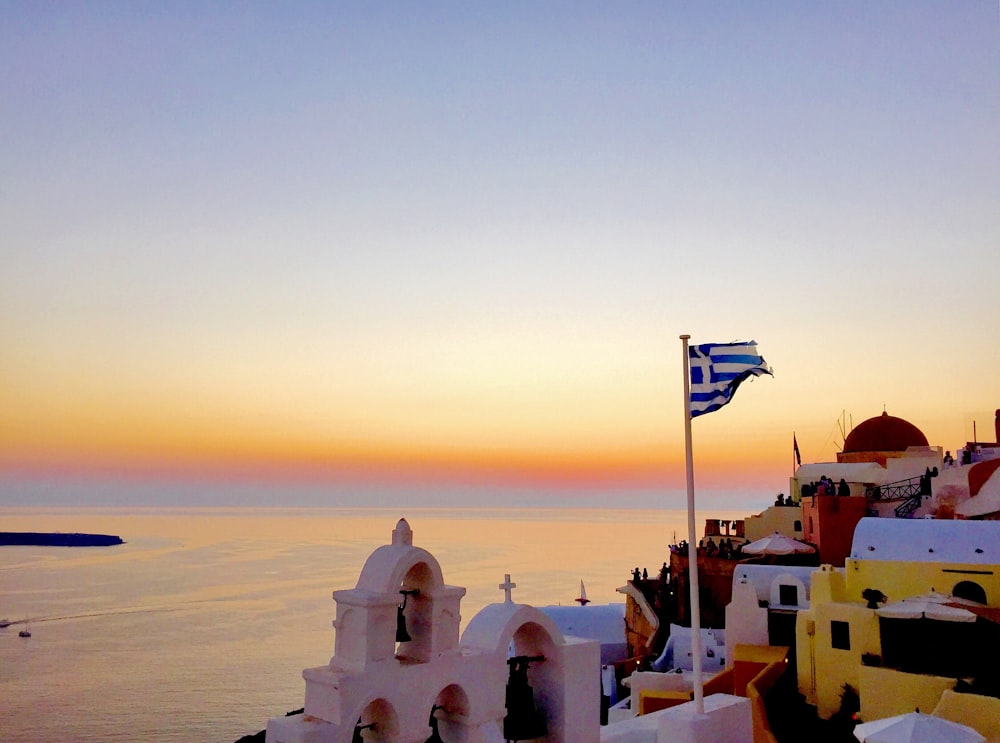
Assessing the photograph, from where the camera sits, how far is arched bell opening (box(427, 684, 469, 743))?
7891mm

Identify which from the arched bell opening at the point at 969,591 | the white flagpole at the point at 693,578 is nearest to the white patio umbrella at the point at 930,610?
the arched bell opening at the point at 969,591

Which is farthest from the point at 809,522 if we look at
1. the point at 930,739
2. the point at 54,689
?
the point at 54,689

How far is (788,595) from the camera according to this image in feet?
81.3

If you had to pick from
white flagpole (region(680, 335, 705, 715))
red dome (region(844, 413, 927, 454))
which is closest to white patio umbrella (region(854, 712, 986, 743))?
white flagpole (region(680, 335, 705, 715))

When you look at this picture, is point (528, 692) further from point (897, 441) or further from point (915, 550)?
point (897, 441)

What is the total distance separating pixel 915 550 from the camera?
21.6 metres

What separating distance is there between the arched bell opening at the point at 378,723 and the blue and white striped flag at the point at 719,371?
586cm

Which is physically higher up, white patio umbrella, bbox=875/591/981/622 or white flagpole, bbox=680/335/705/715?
white flagpole, bbox=680/335/705/715

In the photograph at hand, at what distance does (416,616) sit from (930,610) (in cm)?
1427

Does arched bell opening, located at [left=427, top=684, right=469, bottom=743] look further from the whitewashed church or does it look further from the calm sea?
the calm sea

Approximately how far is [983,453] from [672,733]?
27.4 metres

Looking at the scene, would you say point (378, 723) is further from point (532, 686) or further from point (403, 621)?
point (532, 686)

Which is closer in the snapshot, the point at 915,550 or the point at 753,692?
the point at 753,692

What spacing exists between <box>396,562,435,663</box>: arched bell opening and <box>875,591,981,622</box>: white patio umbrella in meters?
14.1
